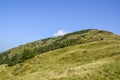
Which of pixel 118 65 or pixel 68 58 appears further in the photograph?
pixel 68 58

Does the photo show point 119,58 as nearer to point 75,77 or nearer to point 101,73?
point 101,73

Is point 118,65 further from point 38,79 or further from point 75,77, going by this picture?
point 38,79

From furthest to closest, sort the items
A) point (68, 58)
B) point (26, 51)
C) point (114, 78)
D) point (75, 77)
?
point (26, 51), point (68, 58), point (75, 77), point (114, 78)

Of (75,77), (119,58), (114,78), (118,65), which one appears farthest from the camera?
(119,58)

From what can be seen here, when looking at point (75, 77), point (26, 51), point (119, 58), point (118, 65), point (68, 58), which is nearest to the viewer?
point (75, 77)

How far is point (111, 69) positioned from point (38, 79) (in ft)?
36.6

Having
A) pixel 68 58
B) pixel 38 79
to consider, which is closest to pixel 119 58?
pixel 38 79

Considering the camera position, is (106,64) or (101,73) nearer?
(101,73)

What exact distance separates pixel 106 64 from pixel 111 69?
112 inches

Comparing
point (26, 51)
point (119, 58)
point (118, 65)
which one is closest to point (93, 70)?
point (118, 65)

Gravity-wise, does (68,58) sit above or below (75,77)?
above

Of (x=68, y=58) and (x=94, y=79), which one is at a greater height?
(x=68, y=58)

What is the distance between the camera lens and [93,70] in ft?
109

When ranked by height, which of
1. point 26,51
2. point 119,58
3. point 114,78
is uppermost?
point 26,51
